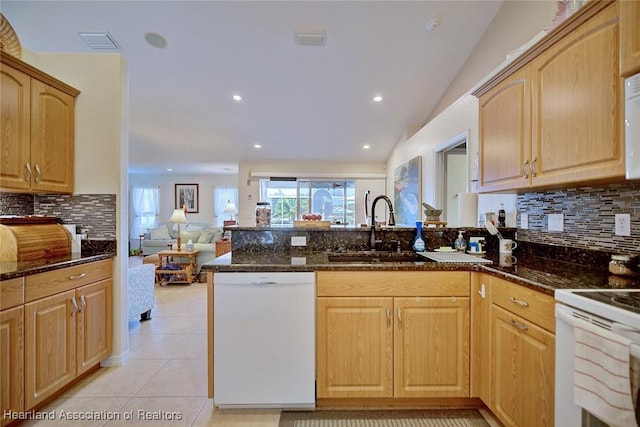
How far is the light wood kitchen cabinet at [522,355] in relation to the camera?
119cm

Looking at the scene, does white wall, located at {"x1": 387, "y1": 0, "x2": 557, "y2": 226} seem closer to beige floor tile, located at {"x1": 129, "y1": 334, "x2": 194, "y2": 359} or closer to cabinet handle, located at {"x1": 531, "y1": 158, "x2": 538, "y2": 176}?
cabinet handle, located at {"x1": 531, "y1": 158, "x2": 538, "y2": 176}

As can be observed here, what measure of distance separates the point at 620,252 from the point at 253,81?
4.19 metres

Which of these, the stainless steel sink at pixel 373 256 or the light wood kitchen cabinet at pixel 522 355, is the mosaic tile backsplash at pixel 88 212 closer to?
the stainless steel sink at pixel 373 256

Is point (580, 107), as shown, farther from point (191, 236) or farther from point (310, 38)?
point (191, 236)

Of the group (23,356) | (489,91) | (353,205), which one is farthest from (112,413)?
(353,205)

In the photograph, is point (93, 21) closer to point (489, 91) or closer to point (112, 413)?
point (112, 413)

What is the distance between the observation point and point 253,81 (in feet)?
13.5

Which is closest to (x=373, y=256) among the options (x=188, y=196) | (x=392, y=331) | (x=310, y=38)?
(x=392, y=331)

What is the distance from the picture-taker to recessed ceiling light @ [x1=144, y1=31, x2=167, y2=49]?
10.6ft

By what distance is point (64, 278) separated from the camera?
1.81 metres

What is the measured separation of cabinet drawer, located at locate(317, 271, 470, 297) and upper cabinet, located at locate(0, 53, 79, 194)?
2078mm

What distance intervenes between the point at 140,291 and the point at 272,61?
10.3ft

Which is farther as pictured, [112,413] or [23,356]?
[112,413]

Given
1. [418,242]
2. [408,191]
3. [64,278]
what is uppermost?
[408,191]
